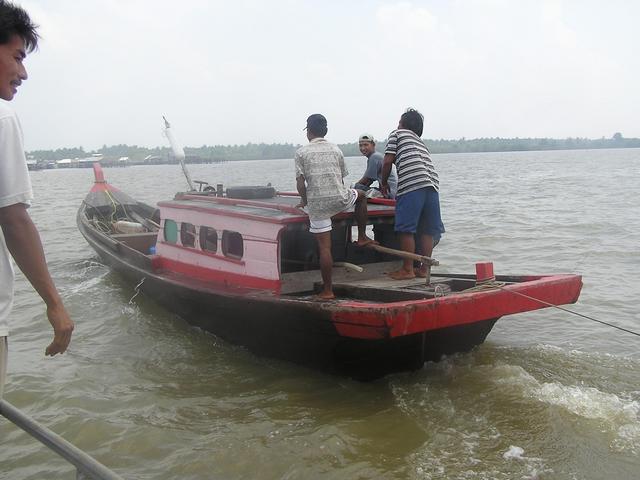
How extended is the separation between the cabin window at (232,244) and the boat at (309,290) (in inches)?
0.5

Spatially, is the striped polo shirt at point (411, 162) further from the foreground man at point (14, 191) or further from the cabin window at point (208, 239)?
the foreground man at point (14, 191)

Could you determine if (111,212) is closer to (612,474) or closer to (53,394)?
(53,394)

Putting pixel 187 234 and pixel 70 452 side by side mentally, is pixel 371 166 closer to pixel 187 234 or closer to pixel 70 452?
pixel 187 234

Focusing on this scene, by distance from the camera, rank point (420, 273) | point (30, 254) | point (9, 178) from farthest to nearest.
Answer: point (420, 273)
point (30, 254)
point (9, 178)

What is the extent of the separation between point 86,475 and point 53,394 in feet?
15.2

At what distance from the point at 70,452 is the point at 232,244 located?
507 centimetres

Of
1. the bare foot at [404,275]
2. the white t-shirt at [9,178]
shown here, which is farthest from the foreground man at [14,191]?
the bare foot at [404,275]

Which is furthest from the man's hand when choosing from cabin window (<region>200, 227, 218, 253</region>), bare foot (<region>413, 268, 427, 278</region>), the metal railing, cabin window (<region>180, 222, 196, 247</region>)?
cabin window (<region>180, 222, 196, 247</region>)

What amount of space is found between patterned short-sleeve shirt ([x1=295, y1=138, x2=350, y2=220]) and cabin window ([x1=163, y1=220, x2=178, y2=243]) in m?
2.88

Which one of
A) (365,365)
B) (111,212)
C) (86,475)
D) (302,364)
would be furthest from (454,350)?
(111,212)

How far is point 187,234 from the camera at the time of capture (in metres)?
7.52

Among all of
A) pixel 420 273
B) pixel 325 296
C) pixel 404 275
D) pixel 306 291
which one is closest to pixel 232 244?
pixel 306 291

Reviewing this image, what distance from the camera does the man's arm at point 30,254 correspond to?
6.98ft

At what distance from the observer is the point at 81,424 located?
514 cm
